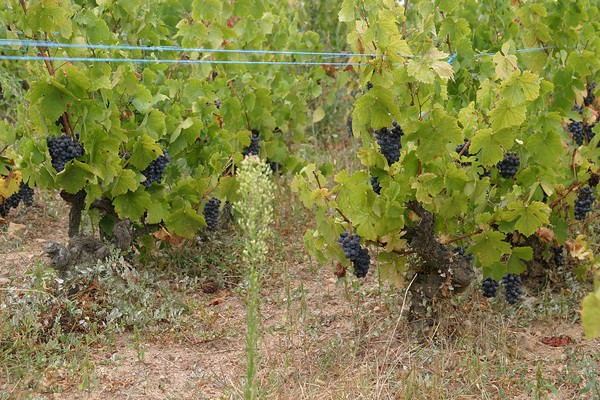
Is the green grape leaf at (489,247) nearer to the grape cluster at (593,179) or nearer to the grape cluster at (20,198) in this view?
the grape cluster at (593,179)

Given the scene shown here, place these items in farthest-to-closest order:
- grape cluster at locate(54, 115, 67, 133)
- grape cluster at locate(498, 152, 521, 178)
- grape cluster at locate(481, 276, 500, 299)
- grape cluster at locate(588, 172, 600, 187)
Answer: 1. grape cluster at locate(588, 172, 600, 187)
2. grape cluster at locate(54, 115, 67, 133)
3. grape cluster at locate(481, 276, 500, 299)
4. grape cluster at locate(498, 152, 521, 178)

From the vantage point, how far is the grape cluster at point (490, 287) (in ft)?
12.9

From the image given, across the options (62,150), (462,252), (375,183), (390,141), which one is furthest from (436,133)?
(62,150)

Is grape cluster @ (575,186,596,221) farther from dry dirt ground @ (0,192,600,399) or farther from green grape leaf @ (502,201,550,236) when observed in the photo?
green grape leaf @ (502,201,550,236)

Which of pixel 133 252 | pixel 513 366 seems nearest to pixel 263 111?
pixel 133 252

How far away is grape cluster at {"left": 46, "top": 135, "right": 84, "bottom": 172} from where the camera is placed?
3971 millimetres

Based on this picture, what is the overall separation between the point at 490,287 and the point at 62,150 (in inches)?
81.8

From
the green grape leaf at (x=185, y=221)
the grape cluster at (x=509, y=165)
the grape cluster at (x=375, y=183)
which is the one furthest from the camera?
the green grape leaf at (x=185, y=221)

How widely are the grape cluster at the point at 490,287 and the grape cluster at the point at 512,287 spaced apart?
6 centimetres

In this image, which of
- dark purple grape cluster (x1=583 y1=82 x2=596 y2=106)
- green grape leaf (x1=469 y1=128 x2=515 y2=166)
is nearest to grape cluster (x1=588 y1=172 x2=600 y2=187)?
dark purple grape cluster (x1=583 y1=82 x2=596 y2=106)

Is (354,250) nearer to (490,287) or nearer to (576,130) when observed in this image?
(490,287)

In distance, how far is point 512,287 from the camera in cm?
400

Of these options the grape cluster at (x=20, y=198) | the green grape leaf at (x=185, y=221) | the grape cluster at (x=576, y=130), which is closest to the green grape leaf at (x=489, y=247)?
the grape cluster at (x=576, y=130)

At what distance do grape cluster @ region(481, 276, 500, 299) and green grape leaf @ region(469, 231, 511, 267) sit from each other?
0.80ft
